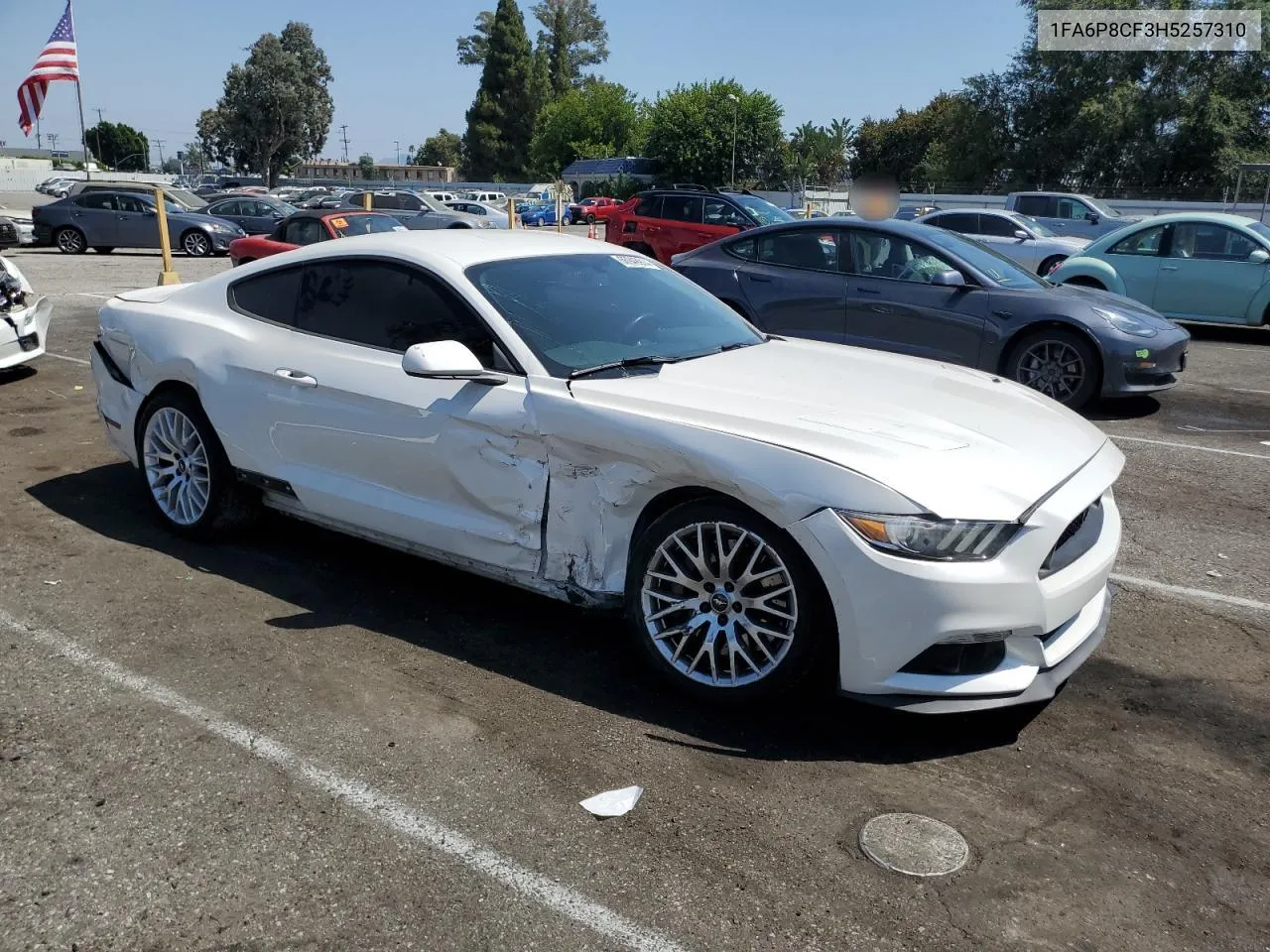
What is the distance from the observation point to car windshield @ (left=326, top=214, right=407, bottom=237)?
15281 millimetres

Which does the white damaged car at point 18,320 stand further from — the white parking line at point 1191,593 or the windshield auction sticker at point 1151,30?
the windshield auction sticker at point 1151,30

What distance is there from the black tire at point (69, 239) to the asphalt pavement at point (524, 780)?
74.0 feet

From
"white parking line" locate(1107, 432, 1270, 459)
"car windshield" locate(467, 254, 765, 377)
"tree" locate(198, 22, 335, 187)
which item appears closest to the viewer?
"car windshield" locate(467, 254, 765, 377)

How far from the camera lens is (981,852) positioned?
2.89m

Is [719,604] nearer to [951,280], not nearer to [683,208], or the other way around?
[951,280]

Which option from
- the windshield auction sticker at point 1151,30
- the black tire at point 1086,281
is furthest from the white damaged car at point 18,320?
the windshield auction sticker at point 1151,30

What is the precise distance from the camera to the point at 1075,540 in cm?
348

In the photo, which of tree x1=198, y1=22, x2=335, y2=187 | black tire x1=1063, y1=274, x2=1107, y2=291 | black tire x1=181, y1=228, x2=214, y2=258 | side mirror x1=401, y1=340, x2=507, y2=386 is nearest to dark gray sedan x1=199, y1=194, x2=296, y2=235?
black tire x1=181, y1=228, x2=214, y2=258

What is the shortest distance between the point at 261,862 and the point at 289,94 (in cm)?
8018

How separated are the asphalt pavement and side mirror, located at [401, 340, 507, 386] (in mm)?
1056

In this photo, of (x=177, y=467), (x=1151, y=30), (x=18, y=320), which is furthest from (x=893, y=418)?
(x=1151, y=30)

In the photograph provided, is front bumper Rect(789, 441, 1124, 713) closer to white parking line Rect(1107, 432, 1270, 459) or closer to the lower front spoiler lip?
the lower front spoiler lip

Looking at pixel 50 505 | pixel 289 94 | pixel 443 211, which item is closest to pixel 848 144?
pixel 289 94

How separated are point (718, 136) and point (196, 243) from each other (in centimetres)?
4906
